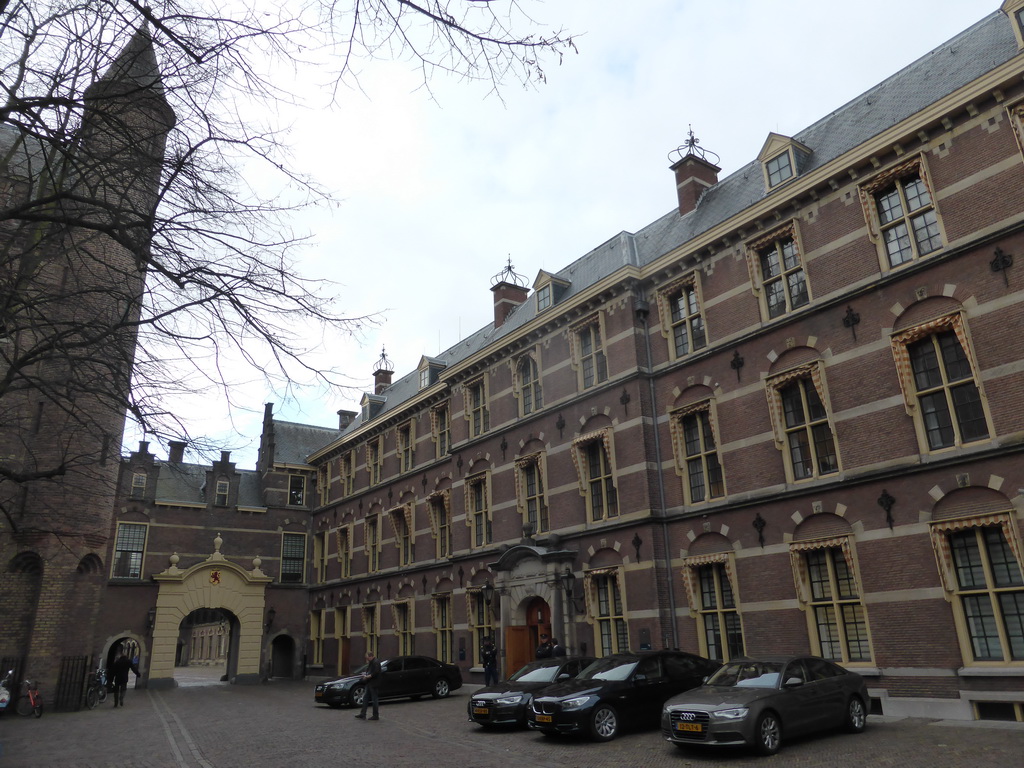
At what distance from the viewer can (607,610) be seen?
67.6 ft

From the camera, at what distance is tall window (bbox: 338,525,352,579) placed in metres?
37.4

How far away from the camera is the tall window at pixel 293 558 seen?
40781 millimetres

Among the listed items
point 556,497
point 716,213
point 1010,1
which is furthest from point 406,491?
point 1010,1

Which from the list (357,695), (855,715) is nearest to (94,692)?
(357,695)

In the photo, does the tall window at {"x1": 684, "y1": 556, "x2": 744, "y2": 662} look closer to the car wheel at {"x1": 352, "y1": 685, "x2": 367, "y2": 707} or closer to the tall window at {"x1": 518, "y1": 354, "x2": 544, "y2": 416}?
the tall window at {"x1": 518, "y1": 354, "x2": 544, "y2": 416}

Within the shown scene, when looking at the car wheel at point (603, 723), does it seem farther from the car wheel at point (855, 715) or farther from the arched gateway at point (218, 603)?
the arched gateway at point (218, 603)

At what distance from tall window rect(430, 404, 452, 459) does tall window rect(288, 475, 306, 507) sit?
14.6 meters

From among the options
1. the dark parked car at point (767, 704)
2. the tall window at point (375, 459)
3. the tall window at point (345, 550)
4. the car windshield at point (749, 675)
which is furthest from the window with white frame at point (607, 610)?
the tall window at point (345, 550)

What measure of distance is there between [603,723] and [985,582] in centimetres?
740

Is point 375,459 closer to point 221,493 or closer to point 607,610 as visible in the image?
point 221,493

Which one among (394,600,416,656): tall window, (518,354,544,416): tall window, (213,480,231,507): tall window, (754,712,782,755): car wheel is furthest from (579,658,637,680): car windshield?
(213,480,231,507): tall window

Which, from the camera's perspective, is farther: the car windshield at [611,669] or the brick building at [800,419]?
the car windshield at [611,669]

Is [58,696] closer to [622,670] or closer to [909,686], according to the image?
[622,670]

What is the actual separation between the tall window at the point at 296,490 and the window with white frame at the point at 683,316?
28.5 m
